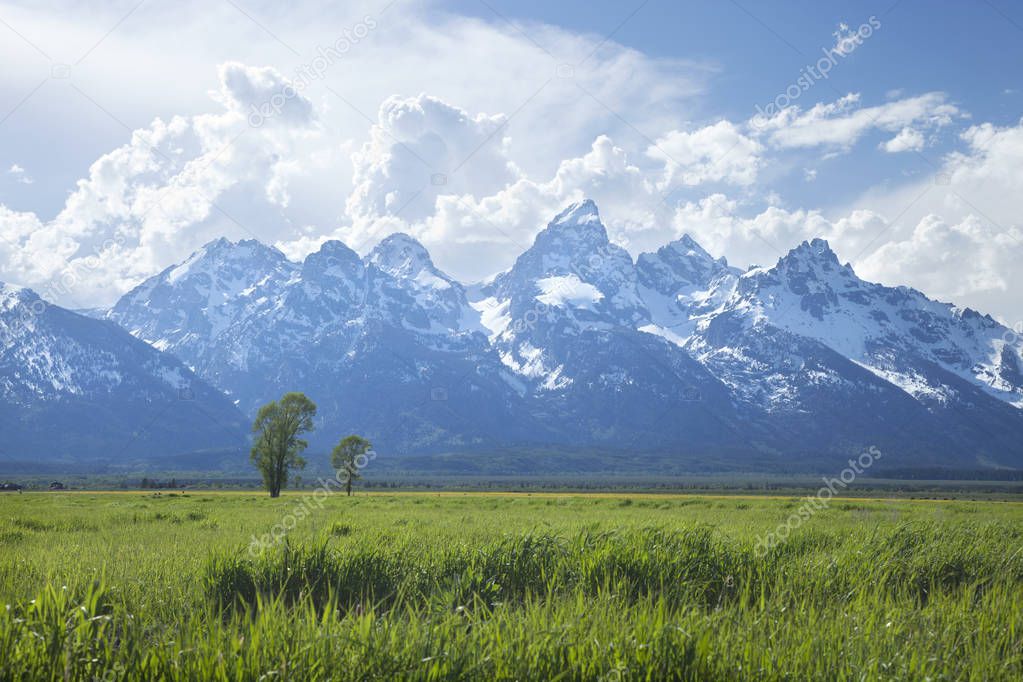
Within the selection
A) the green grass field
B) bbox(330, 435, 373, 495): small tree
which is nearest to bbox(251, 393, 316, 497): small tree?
bbox(330, 435, 373, 495): small tree

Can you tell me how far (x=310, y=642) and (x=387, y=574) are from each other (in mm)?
5976

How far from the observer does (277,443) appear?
86688mm

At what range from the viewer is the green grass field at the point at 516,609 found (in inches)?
296

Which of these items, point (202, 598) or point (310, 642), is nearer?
point (310, 642)

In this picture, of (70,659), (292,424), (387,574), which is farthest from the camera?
(292,424)

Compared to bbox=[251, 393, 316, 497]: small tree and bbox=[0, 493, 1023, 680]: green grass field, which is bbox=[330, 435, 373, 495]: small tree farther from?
bbox=[0, 493, 1023, 680]: green grass field

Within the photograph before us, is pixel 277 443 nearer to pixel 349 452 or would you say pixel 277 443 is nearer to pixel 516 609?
pixel 349 452

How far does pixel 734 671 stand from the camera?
7699 mm

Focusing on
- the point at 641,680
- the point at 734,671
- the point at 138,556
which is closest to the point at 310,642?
the point at 641,680

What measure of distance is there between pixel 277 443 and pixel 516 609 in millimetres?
81811

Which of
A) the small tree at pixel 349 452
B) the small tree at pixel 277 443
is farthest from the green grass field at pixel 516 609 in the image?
the small tree at pixel 349 452

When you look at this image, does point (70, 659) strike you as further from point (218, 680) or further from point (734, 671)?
point (734, 671)

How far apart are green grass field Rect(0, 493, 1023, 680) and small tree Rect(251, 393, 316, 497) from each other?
227ft

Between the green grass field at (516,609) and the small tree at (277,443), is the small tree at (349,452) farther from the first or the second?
the green grass field at (516,609)
